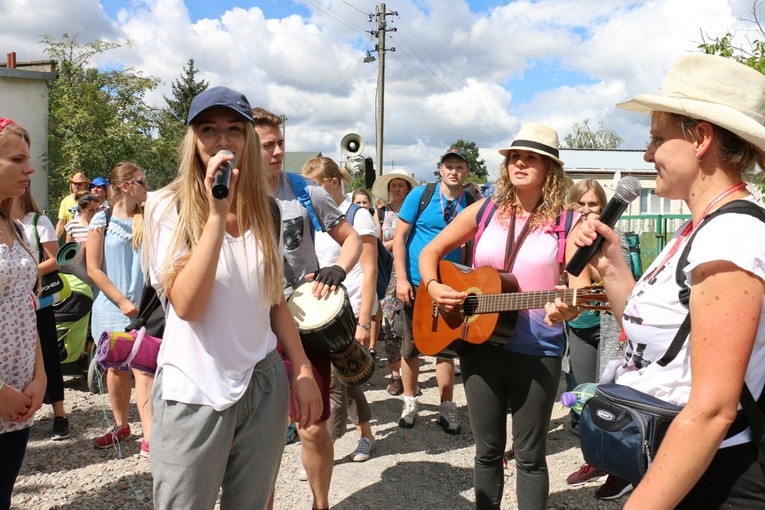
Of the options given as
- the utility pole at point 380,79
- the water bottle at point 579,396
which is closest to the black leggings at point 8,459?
the water bottle at point 579,396

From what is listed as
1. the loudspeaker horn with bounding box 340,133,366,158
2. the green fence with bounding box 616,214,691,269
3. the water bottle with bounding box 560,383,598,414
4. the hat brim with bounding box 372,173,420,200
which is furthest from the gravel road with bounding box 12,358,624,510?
the green fence with bounding box 616,214,691,269

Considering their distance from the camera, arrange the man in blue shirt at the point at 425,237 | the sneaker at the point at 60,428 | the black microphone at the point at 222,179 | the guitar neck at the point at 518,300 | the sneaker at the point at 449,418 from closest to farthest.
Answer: the black microphone at the point at 222,179 < the guitar neck at the point at 518,300 < the sneaker at the point at 60,428 < the sneaker at the point at 449,418 < the man in blue shirt at the point at 425,237

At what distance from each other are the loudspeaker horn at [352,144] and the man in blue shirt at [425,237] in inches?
260

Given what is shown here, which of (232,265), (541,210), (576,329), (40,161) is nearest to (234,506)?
(232,265)

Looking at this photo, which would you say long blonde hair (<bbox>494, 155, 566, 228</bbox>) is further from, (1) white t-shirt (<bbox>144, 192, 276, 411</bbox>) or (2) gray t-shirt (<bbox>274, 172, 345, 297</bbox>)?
(1) white t-shirt (<bbox>144, 192, 276, 411</bbox>)

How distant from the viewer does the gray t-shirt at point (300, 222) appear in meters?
3.19

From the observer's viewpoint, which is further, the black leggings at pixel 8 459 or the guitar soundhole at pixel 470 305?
the guitar soundhole at pixel 470 305

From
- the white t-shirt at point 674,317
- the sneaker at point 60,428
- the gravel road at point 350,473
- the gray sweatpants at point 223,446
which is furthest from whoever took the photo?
the sneaker at point 60,428

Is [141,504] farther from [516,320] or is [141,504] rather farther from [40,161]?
[40,161]

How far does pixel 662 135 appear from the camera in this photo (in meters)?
1.64

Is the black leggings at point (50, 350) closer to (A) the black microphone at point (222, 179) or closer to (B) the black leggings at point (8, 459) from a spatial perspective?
(B) the black leggings at point (8, 459)

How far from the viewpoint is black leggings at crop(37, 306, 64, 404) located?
473cm

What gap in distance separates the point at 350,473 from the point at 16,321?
2479 millimetres

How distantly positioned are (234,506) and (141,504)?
2105 mm
